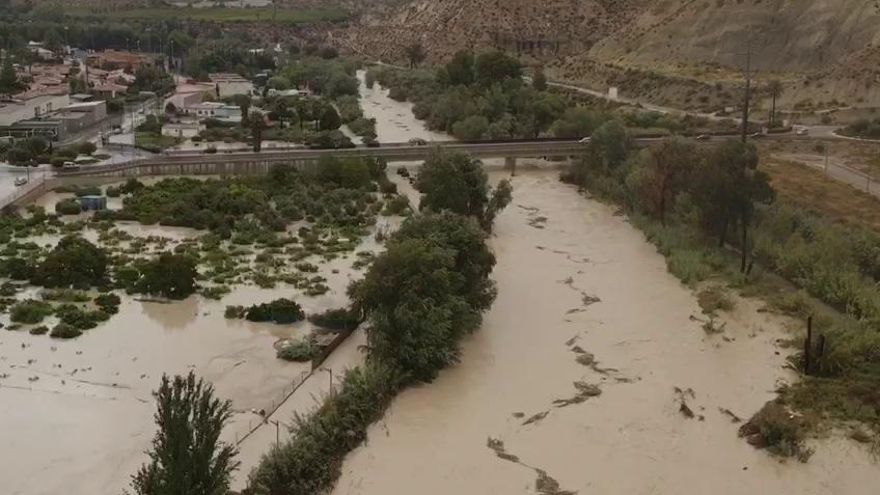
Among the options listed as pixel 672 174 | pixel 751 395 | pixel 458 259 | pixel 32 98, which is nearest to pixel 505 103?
pixel 672 174

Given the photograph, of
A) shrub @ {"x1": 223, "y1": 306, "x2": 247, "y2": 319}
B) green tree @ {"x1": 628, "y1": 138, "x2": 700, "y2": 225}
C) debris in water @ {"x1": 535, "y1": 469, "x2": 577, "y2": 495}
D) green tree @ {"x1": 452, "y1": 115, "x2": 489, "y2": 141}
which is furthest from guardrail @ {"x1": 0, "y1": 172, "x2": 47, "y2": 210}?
debris in water @ {"x1": 535, "y1": 469, "x2": 577, "y2": 495}

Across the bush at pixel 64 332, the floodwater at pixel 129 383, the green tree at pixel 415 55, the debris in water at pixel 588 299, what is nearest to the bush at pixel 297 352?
the floodwater at pixel 129 383

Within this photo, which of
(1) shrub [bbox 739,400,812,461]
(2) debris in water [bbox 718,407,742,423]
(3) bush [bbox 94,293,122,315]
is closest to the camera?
(1) shrub [bbox 739,400,812,461]

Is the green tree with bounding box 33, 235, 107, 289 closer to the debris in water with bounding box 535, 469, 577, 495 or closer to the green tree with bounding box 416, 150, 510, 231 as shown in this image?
the green tree with bounding box 416, 150, 510, 231

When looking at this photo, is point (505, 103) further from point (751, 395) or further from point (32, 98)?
point (751, 395)

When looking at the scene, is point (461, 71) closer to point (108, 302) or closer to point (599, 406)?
point (108, 302)

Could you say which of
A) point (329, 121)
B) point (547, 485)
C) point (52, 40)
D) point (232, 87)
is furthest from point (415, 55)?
point (547, 485)

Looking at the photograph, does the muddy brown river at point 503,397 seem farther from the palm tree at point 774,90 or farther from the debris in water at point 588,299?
the palm tree at point 774,90
